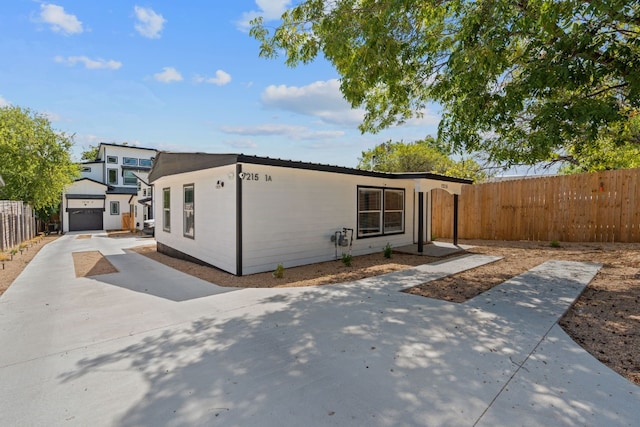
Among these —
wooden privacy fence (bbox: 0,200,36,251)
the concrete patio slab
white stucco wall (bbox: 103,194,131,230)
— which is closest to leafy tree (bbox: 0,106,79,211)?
wooden privacy fence (bbox: 0,200,36,251)

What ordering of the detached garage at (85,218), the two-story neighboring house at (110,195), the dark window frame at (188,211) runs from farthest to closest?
the detached garage at (85,218) < the two-story neighboring house at (110,195) < the dark window frame at (188,211)

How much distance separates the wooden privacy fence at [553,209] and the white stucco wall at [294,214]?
5475 millimetres

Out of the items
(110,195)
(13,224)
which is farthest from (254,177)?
(110,195)

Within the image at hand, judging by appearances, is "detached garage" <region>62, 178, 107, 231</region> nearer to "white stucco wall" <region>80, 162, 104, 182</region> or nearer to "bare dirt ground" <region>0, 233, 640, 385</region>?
"white stucco wall" <region>80, 162, 104, 182</region>

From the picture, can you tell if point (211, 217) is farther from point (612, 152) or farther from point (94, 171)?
point (94, 171)

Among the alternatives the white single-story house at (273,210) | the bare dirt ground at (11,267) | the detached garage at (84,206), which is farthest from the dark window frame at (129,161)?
the white single-story house at (273,210)

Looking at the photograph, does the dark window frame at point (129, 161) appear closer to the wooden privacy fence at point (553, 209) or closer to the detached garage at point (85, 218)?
the detached garage at point (85, 218)

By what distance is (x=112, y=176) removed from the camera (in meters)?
27.9

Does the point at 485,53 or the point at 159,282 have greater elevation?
the point at 485,53

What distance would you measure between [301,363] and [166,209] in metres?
9.60

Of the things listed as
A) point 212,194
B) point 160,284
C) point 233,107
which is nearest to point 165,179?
point 233,107

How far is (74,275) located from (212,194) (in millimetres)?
3286

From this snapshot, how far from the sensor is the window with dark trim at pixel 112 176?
27.7m

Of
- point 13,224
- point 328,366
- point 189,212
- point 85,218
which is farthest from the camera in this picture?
point 85,218
